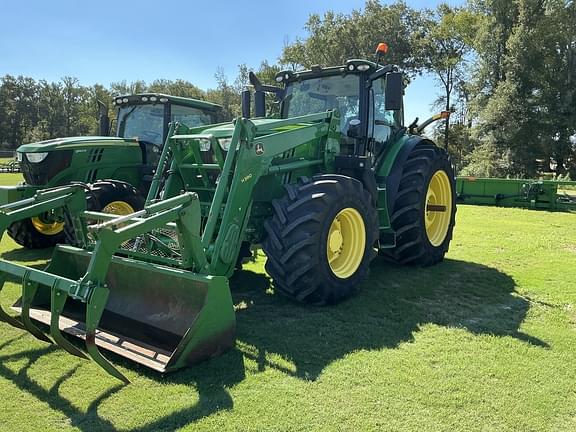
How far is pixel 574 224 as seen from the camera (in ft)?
36.5

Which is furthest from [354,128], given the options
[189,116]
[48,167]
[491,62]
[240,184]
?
[491,62]

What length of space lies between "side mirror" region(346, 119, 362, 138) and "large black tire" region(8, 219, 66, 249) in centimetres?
508

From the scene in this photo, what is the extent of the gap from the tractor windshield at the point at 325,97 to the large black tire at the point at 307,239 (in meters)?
1.67

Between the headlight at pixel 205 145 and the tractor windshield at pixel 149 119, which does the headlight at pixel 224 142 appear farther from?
the tractor windshield at pixel 149 119

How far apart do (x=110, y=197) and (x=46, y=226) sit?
1912 mm

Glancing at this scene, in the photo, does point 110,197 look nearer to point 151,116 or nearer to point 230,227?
point 151,116

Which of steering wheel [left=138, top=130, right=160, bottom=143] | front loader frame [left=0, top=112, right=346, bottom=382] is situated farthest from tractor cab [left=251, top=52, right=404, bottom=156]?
steering wheel [left=138, top=130, right=160, bottom=143]

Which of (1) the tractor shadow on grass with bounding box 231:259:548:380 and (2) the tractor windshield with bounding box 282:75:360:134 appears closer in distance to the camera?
(1) the tractor shadow on grass with bounding box 231:259:548:380

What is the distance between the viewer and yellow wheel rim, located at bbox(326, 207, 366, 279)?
5062 mm

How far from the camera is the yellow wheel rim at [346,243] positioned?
16.6 feet

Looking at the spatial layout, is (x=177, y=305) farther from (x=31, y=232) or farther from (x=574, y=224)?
(x=574, y=224)

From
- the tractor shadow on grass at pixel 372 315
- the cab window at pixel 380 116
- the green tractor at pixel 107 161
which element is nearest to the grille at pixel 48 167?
the green tractor at pixel 107 161

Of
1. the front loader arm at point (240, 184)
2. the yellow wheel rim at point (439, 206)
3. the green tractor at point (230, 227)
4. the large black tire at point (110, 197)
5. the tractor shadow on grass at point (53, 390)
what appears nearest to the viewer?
the tractor shadow on grass at point (53, 390)

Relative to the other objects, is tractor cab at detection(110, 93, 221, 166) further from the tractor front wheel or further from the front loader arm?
the front loader arm
